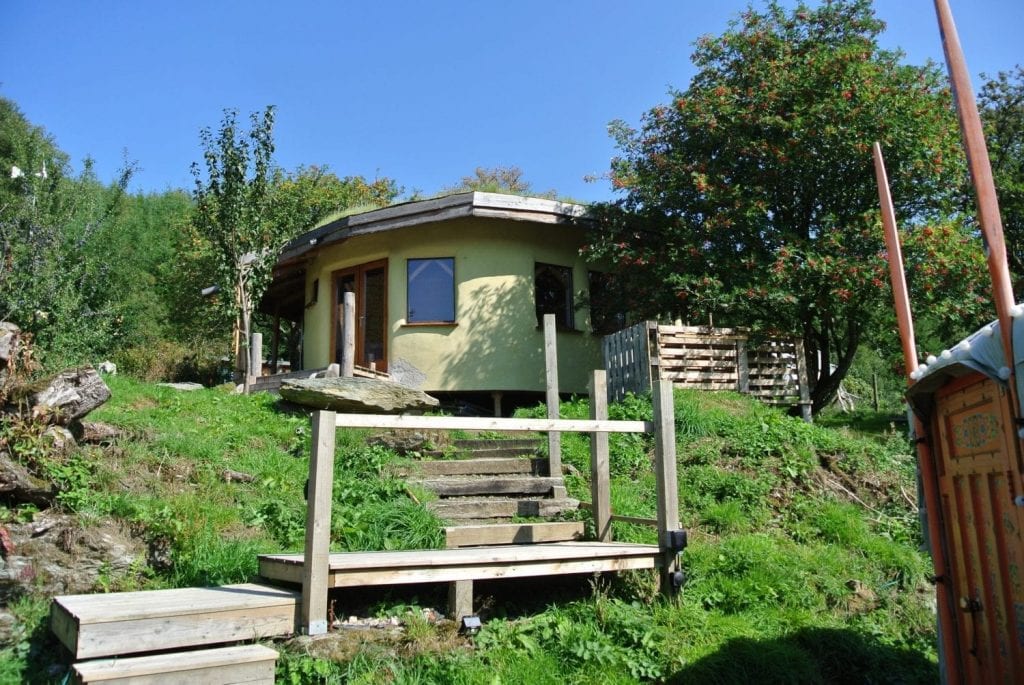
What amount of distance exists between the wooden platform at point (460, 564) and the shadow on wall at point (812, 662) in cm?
87

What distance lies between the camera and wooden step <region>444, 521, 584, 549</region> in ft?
21.8

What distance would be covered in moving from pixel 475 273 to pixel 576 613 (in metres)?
9.16

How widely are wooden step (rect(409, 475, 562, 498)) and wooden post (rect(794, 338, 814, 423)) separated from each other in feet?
18.9

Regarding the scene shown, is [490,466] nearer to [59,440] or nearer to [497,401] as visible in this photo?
[59,440]

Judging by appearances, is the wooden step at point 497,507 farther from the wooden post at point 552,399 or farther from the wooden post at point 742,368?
the wooden post at point 742,368

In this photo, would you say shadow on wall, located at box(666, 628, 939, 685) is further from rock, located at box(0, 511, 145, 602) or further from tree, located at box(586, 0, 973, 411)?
tree, located at box(586, 0, 973, 411)

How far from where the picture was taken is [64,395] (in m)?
7.15

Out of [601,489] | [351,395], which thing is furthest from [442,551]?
[351,395]

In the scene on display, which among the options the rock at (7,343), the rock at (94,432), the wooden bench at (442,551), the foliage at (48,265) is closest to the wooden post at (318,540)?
the wooden bench at (442,551)

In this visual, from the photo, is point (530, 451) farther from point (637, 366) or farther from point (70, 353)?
point (70, 353)

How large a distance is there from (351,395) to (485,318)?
3603 mm

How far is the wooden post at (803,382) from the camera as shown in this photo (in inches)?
491

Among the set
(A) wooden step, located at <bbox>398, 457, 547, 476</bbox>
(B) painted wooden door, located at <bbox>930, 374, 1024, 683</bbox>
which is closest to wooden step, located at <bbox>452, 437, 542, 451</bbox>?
(A) wooden step, located at <bbox>398, 457, 547, 476</bbox>

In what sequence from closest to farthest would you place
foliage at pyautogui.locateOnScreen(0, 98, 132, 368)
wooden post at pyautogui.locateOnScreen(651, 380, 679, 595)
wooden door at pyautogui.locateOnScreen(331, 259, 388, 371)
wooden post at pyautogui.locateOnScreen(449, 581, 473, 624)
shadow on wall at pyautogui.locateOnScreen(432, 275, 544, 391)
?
wooden post at pyautogui.locateOnScreen(449, 581, 473, 624) < wooden post at pyautogui.locateOnScreen(651, 380, 679, 595) < foliage at pyautogui.locateOnScreen(0, 98, 132, 368) < shadow on wall at pyautogui.locateOnScreen(432, 275, 544, 391) < wooden door at pyautogui.locateOnScreen(331, 259, 388, 371)
